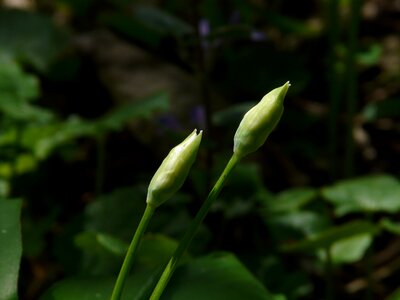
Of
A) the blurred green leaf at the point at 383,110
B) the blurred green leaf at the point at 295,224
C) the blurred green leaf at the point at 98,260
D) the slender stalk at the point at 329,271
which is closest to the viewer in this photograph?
the blurred green leaf at the point at 98,260

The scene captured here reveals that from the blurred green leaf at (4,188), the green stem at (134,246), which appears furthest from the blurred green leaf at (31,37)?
the green stem at (134,246)

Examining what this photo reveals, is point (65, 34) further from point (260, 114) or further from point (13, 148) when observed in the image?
point (260, 114)

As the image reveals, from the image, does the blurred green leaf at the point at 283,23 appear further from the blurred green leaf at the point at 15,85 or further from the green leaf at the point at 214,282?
the green leaf at the point at 214,282

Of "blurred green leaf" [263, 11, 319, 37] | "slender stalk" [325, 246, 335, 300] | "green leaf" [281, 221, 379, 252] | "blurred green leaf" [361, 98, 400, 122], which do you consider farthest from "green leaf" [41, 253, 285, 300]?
"blurred green leaf" [263, 11, 319, 37]

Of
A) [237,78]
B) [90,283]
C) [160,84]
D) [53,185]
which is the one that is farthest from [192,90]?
[90,283]

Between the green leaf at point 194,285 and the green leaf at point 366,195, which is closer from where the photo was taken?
the green leaf at point 194,285
